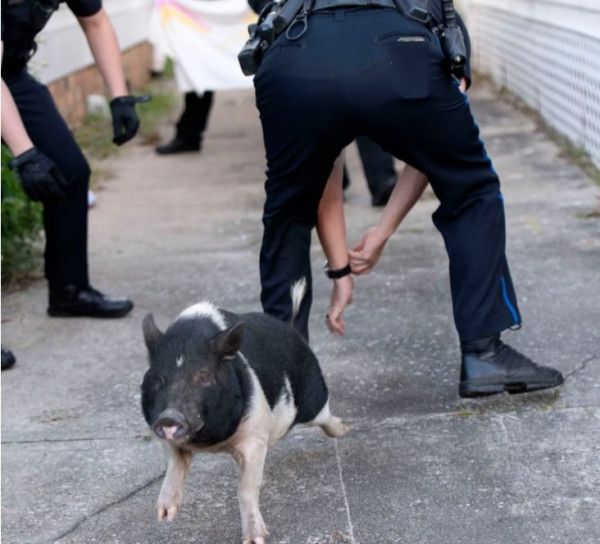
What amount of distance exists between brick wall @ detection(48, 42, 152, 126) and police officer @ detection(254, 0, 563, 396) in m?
6.24

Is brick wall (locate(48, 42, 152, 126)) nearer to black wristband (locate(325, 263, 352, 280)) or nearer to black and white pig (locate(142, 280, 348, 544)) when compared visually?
black wristband (locate(325, 263, 352, 280))

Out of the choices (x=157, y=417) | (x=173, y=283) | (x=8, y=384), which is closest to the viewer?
(x=157, y=417)

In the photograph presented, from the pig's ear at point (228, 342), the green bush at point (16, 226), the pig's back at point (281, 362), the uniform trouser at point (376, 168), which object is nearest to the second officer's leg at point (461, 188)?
the pig's back at point (281, 362)

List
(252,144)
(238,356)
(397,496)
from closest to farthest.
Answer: (238,356), (397,496), (252,144)

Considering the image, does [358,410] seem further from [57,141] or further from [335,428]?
[57,141]

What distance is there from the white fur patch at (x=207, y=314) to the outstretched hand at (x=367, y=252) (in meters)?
1.12

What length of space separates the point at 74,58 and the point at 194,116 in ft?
5.91

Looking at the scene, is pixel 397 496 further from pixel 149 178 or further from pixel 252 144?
pixel 252 144

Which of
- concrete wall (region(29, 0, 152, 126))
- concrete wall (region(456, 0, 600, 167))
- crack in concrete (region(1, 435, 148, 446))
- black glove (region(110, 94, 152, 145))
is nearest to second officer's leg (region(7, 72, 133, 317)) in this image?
black glove (region(110, 94, 152, 145))

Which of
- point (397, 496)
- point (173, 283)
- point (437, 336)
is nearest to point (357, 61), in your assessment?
point (397, 496)

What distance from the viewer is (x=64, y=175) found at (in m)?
5.40

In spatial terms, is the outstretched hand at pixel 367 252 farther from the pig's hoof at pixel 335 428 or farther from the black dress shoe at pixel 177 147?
the black dress shoe at pixel 177 147

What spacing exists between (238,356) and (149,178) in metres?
5.76

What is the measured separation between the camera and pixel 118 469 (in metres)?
3.97
